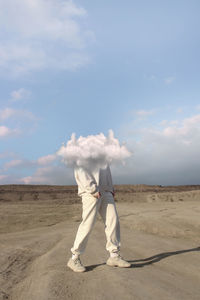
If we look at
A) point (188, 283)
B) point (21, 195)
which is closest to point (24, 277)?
point (188, 283)

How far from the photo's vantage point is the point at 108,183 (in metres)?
4.26

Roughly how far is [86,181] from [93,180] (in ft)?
0.35

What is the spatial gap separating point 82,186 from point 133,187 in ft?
106

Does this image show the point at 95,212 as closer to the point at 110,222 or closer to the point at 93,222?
the point at 93,222

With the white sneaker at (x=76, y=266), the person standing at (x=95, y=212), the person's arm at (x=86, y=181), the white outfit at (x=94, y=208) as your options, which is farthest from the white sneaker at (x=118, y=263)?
the person's arm at (x=86, y=181)

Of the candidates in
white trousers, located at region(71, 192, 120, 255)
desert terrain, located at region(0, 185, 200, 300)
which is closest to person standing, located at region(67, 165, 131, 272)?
white trousers, located at region(71, 192, 120, 255)

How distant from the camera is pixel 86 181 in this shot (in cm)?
400

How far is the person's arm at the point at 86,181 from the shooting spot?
3.96 m

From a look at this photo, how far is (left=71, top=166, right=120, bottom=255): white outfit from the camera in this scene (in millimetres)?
4016

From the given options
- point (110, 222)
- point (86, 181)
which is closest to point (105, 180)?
point (86, 181)

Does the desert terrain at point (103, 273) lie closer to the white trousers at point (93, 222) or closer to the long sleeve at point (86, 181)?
the white trousers at point (93, 222)

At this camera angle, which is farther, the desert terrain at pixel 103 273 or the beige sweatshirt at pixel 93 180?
the beige sweatshirt at pixel 93 180

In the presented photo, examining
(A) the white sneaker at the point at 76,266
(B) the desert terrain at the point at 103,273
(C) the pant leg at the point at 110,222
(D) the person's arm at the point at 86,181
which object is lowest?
(B) the desert terrain at the point at 103,273

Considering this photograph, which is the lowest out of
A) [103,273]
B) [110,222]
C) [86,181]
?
[103,273]
